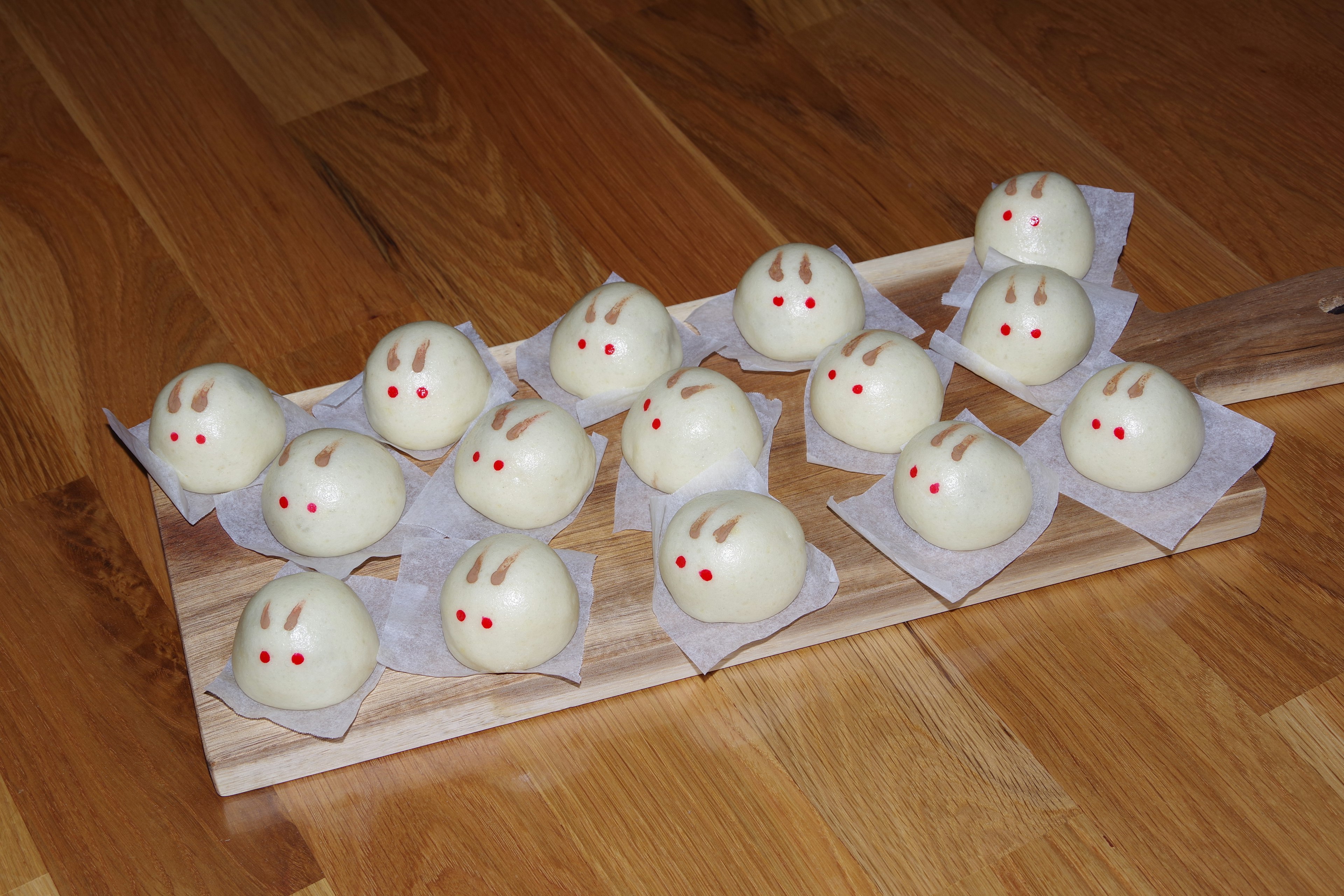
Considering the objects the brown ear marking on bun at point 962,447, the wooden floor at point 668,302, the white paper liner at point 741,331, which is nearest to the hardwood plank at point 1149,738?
the wooden floor at point 668,302

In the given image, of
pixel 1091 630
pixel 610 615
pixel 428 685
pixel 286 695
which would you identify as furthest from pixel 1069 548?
pixel 286 695

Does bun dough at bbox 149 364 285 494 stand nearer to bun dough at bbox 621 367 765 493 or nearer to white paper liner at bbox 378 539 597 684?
white paper liner at bbox 378 539 597 684

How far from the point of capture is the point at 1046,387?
1.93 meters

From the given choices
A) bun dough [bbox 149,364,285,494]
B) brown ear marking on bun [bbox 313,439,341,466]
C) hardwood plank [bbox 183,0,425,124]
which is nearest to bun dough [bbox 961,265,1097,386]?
brown ear marking on bun [bbox 313,439,341,466]

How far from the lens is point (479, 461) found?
1767 millimetres

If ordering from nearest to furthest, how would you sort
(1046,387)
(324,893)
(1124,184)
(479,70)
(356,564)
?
(324,893), (356,564), (1046,387), (1124,184), (479,70)

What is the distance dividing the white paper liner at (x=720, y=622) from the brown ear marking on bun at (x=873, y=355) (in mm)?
230

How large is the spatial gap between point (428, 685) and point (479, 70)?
56.7 inches

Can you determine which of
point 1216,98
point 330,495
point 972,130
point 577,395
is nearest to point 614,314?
point 577,395

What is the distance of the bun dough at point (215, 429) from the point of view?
179 centimetres

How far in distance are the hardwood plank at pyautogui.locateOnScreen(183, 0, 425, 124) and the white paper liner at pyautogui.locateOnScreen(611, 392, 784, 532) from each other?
1175 millimetres

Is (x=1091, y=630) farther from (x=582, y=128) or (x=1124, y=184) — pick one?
(x=582, y=128)

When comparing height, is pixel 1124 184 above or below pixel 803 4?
below

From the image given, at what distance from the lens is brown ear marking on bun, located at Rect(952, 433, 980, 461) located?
5.59 ft
